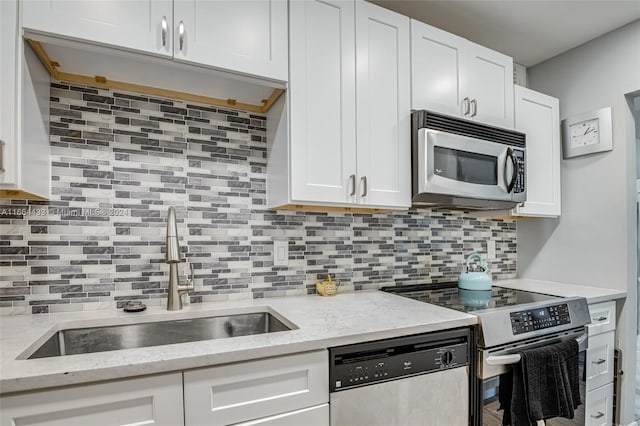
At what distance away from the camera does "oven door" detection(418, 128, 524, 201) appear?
1.73 m

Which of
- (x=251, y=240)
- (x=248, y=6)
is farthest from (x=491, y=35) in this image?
(x=251, y=240)

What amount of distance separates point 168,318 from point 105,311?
264 millimetres

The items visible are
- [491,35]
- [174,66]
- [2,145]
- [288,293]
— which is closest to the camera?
[2,145]

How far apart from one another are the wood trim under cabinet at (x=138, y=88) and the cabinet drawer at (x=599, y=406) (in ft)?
7.75

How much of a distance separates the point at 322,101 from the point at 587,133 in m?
1.93

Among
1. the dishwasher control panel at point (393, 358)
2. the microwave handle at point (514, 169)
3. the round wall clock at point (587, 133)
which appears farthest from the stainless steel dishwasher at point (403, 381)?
the round wall clock at point (587, 133)

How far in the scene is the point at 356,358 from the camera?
4.00ft

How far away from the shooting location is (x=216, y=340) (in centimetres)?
111

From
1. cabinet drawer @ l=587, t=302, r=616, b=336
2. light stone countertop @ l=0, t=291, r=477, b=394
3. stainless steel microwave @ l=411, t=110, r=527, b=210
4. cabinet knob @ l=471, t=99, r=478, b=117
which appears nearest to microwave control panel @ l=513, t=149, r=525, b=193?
stainless steel microwave @ l=411, t=110, r=527, b=210

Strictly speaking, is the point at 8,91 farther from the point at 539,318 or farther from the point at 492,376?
the point at 539,318

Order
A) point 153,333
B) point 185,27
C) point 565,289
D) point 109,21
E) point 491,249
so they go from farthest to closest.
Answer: point 491,249 < point 565,289 < point 153,333 < point 185,27 < point 109,21

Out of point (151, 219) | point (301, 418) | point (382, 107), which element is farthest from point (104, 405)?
point (382, 107)

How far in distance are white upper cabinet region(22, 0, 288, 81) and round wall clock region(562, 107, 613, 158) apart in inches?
82.5

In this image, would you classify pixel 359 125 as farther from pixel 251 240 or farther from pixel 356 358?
pixel 356 358
